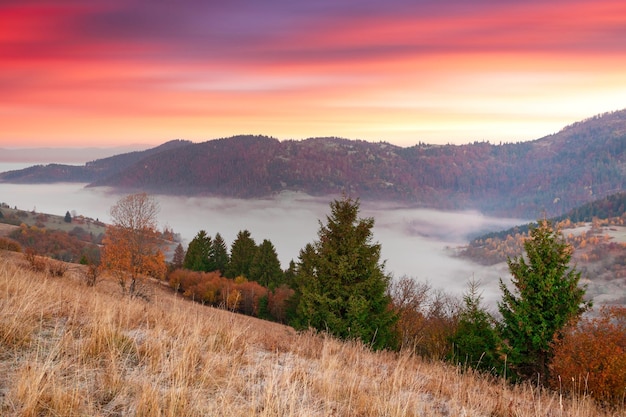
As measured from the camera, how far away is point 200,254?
83.9 metres

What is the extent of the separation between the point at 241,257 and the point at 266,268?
20.4 feet

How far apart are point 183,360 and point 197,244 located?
8366 cm

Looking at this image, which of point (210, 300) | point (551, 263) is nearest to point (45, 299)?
point (551, 263)

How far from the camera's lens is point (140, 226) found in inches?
1521

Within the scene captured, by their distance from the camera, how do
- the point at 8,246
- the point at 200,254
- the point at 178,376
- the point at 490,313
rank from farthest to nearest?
the point at 200,254 → the point at 8,246 → the point at 490,313 → the point at 178,376

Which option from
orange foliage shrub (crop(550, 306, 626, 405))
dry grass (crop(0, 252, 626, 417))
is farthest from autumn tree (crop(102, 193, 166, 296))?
orange foliage shrub (crop(550, 306, 626, 405))

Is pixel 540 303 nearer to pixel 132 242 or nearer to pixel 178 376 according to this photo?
pixel 178 376

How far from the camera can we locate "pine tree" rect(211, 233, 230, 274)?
280ft

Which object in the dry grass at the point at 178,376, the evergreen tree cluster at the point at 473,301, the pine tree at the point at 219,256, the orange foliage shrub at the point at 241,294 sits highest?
the dry grass at the point at 178,376

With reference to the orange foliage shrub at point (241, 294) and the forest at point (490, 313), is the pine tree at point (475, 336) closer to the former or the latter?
the forest at point (490, 313)

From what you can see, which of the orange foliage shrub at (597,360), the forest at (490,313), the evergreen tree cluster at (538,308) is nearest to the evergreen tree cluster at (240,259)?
the forest at (490,313)

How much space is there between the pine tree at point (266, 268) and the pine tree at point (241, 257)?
205 cm

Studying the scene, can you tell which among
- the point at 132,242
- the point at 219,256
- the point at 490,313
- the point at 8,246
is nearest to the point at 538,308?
the point at 490,313

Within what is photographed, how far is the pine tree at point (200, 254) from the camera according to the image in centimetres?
8275
